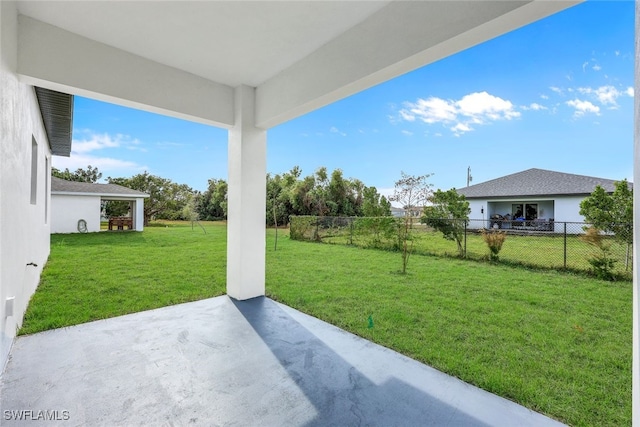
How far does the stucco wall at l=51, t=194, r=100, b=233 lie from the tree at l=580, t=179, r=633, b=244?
15.9 m

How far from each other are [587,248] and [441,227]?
2.67 m

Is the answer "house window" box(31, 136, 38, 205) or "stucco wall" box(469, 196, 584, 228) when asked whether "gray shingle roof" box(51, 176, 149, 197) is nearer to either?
"house window" box(31, 136, 38, 205)

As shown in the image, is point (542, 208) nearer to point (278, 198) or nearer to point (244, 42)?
point (278, 198)

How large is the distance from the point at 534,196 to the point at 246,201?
8.36 metres

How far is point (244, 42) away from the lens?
285cm

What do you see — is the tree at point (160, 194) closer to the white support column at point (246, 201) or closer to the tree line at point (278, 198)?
the tree line at point (278, 198)

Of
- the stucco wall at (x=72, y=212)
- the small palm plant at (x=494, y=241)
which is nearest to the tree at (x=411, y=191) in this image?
the small palm plant at (x=494, y=241)

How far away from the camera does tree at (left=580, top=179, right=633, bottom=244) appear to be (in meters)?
4.72

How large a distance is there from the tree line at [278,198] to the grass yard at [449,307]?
2246 millimetres

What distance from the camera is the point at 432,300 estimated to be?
409cm

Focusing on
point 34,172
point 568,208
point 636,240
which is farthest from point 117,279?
point 568,208

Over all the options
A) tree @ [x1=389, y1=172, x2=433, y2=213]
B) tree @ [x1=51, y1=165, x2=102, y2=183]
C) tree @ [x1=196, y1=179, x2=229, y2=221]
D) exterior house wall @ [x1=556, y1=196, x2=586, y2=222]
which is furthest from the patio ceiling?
tree @ [x1=51, y1=165, x2=102, y2=183]

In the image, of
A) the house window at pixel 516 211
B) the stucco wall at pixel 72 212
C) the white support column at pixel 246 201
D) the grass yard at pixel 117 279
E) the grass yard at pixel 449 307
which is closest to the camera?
the grass yard at pixel 449 307

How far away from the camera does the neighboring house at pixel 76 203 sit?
11195 millimetres
